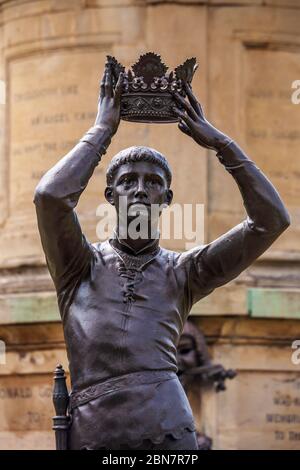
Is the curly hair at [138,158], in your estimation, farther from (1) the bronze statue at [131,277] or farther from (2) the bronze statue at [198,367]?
(2) the bronze statue at [198,367]

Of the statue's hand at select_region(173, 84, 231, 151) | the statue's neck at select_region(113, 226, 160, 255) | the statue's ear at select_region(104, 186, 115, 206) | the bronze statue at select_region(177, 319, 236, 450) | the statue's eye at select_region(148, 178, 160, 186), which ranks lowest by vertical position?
the bronze statue at select_region(177, 319, 236, 450)

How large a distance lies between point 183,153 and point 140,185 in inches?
462

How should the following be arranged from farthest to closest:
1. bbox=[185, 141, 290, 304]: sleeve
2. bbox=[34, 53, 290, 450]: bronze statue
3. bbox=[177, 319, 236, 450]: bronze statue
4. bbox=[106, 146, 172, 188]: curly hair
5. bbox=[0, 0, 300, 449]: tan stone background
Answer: bbox=[0, 0, 300, 449]: tan stone background < bbox=[177, 319, 236, 450]: bronze statue < bbox=[106, 146, 172, 188]: curly hair < bbox=[185, 141, 290, 304]: sleeve < bbox=[34, 53, 290, 450]: bronze statue

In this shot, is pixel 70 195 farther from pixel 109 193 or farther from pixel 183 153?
pixel 183 153

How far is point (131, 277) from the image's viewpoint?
12.0 meters

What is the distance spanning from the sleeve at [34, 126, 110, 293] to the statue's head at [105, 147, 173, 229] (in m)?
0.15

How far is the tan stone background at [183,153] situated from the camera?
2366 cm

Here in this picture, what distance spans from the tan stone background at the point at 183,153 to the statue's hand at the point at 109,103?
11.3 m

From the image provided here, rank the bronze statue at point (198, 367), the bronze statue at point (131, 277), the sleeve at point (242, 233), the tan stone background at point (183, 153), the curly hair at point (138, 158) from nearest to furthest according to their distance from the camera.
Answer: the bronze statue at point (131, 277)
the sleeve at point (242, 233)
the curly hair at point (138, 158)
the bronze statue at point (198, 367)
the tan stone background at point (183, 153)

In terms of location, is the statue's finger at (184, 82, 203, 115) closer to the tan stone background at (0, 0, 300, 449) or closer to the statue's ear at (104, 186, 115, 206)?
the statue's ear at (104, 186, 115, 206)

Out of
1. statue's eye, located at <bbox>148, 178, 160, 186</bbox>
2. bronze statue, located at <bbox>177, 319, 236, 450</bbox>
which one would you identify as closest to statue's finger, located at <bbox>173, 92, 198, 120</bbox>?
statue's eye, located at <bbox>148, 178, 160, 186</bbox>

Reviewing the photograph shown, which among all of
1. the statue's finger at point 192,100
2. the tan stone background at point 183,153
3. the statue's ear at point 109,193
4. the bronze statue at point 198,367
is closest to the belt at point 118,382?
the statue's ear at point 109,193

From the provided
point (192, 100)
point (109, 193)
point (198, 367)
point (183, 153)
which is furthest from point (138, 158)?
point (183, 153)

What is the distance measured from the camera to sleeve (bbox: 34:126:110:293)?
11.8m
